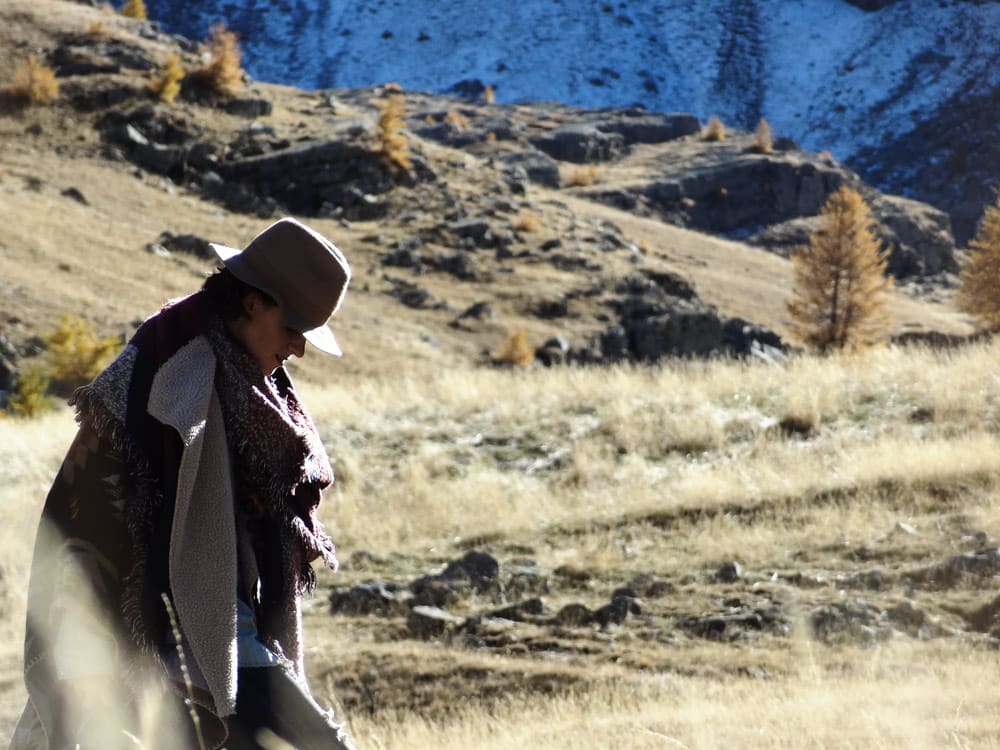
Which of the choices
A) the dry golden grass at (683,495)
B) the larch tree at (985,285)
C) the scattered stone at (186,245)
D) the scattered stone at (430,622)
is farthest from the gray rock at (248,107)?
the scattered stone at (430,622)

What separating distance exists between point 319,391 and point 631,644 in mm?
9729

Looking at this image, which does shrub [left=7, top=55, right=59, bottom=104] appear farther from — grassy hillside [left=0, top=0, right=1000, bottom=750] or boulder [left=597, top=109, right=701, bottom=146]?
boulder [left=597, top=109, right=701, bottom=146]

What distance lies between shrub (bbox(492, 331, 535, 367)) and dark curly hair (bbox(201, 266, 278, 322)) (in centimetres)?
2744

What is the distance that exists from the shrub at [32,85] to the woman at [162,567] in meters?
40.5

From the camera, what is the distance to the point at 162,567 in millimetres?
2740

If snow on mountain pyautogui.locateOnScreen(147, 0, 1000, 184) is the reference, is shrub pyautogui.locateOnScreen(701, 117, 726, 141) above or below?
below

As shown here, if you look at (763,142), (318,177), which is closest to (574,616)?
(318,177)

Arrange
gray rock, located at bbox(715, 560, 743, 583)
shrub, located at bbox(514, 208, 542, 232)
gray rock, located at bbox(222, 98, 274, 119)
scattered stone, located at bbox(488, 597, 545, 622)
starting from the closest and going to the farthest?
Result: scattered stone, located at bbox(488, 597, 545, 622)
gray rock, located at bbox(715, 560, 743, 583)
shrub, located at bbox(514, 208, 542, 232)
gray rock, located at bbox(222, 98, 274, 119)

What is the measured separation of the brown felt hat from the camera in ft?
9.54

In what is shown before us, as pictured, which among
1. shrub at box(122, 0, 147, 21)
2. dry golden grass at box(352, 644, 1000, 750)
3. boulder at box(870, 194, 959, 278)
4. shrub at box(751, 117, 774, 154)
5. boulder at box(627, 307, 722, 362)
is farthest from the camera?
shrub at box(751, 117, 774, 154)

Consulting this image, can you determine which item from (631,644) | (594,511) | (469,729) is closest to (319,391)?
(594,511)

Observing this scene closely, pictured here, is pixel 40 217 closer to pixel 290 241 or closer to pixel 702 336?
pixel 702 336

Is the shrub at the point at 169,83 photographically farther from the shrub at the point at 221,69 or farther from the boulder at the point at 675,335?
the boulder at the point at 675,335

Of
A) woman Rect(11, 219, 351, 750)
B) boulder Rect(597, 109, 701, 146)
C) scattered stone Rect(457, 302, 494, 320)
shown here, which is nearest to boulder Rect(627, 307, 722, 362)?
scattered stone Rect(457, 302, 494, 320)
